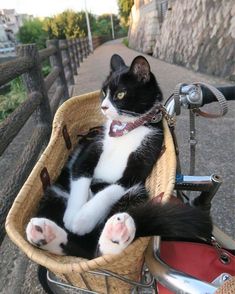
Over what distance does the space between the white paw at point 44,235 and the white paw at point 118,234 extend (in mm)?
195

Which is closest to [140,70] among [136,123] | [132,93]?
[132,93]

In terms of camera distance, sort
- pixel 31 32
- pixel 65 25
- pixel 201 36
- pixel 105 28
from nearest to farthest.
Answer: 1. pixel 201 36
2. pixel 31 32
3. pixel 65 25
4. pixel 105 28

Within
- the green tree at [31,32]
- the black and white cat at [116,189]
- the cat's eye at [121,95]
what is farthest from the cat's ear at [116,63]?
the green tree at [31,32]

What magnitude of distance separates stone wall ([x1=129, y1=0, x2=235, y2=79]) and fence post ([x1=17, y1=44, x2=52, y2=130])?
3313 mm

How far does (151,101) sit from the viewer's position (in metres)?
1.64

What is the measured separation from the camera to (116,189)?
1.44 m

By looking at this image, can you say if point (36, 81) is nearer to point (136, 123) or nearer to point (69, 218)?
point (136, 123)

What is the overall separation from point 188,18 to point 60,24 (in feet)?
60.5

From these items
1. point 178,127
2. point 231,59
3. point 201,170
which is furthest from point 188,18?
point 201,170

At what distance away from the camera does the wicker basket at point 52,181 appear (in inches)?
32.0

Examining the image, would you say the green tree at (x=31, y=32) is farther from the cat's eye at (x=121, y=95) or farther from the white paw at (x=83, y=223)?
the white paw at (x=83, y=223)

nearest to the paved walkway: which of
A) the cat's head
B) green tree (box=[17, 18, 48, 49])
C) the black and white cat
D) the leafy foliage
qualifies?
the black and white cat

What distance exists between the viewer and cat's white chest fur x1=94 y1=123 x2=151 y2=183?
1.59 metres

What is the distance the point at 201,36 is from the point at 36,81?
17.2 ft
